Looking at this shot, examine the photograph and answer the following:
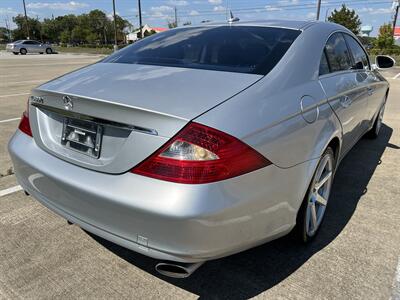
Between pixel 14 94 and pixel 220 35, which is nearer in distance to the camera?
pixel 220 35

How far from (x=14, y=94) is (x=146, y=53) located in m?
7.95

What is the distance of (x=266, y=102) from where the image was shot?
205 cm

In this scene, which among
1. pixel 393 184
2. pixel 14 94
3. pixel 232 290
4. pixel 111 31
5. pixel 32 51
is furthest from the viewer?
pixel 111 31

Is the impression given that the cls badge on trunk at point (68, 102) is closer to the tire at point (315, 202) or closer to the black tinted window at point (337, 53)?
the tire at point (315, 202)

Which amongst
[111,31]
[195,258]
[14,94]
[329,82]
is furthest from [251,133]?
[111,31]

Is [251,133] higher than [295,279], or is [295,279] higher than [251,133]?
[251,133]

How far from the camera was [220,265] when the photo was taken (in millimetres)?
2568

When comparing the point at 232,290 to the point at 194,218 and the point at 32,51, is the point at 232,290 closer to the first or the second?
the point at 194,218

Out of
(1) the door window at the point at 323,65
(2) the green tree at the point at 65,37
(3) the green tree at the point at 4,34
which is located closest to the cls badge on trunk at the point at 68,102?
(1) the door window at the point at 323,65

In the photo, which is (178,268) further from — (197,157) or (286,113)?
(286,113)

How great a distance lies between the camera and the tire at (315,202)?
2539 mm

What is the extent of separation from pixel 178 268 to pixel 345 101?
6.52 feet

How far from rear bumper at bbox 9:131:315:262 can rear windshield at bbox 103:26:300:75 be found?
75 cm

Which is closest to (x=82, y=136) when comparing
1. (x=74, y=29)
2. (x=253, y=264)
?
(x=253, y=264)
